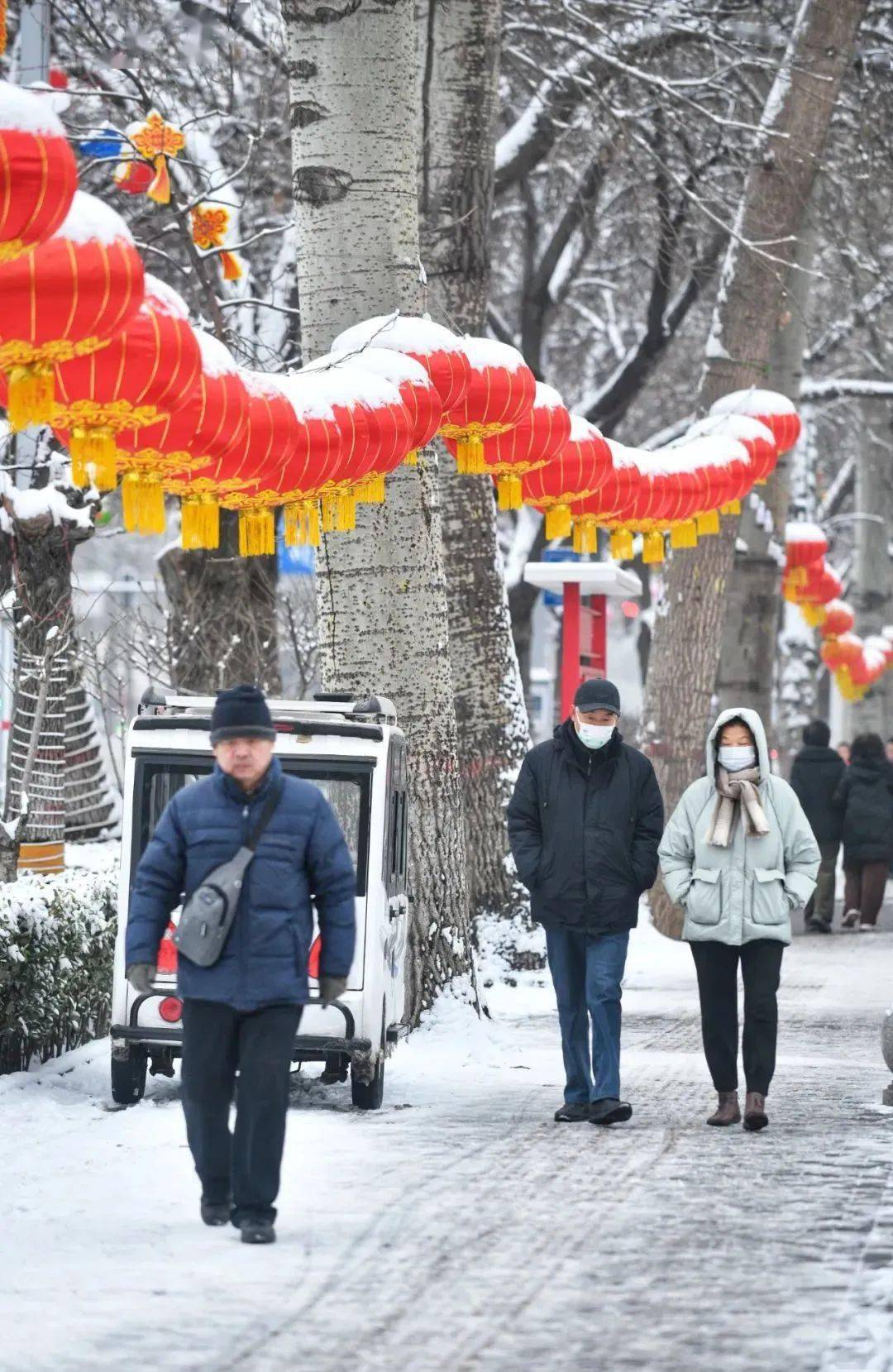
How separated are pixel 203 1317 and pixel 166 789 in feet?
12.9

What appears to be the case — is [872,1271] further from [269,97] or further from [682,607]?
[269,97]

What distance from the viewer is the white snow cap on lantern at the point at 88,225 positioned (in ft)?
20.1

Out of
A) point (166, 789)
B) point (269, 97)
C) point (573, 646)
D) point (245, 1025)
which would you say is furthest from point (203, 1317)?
point (269, 97)

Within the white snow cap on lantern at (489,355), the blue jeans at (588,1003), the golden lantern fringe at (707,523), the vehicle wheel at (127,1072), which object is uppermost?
the white snow cap on lantern at (489,355)

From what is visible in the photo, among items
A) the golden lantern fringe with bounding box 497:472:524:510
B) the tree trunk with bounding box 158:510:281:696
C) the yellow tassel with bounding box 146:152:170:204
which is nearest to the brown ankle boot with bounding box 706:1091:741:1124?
the golden lantern fringe with bounding box 497:472:524:510

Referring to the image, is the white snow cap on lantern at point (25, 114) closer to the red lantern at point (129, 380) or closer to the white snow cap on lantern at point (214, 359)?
the red lantern at point (129, 380)

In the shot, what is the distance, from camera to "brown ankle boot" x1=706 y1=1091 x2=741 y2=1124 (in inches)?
334

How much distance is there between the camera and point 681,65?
2048 cm

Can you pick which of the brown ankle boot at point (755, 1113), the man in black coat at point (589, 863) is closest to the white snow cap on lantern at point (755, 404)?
the man in black coat at point (589, 863)

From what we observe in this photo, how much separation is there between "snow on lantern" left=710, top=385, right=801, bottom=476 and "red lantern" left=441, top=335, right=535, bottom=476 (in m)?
5.00

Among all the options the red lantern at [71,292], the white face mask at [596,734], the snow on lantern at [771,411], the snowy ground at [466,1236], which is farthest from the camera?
the snow on lantern at [771,411]

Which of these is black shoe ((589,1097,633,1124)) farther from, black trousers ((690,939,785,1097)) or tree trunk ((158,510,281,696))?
tree trunk ((158,510,281,696))

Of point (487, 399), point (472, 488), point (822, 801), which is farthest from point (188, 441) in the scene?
point (822, 801)

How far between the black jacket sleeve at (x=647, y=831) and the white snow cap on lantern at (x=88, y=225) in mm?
3344
